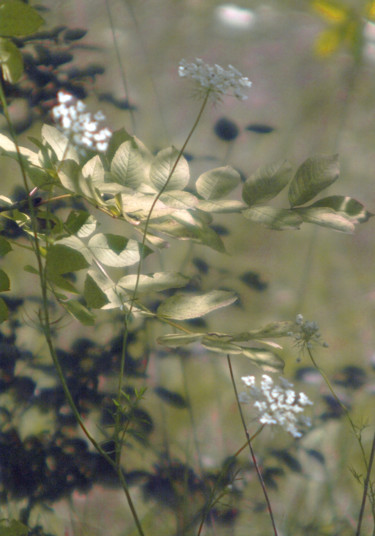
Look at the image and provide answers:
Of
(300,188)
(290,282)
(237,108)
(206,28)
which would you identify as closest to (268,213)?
(300,188)

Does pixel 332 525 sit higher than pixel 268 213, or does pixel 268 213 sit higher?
pixel 268 213

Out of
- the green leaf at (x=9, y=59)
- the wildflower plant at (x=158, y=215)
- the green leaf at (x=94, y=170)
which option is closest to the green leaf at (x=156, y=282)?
the wildflower plant at (x=158, y=215)

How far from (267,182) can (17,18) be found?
0.28 m

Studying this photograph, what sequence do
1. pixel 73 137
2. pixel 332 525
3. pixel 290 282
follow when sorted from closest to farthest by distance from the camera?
pixel 73 137 → pixel 332 525 → pixel 290 282

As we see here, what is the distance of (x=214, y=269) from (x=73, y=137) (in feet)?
1.04

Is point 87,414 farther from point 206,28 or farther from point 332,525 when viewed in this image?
point 206,28

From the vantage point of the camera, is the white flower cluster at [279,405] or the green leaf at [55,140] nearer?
the white flower cluster at [279,405]

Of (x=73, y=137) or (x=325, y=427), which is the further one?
(x=325, y=427)

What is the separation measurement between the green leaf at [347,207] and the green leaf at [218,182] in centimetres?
9

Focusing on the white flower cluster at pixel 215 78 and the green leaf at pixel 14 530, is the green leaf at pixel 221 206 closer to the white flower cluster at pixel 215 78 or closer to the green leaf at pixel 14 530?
the white flower cluster at pixel 215 78

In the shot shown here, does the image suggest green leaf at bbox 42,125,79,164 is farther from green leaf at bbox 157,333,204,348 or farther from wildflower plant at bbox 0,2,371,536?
green leaf at bbox 157,333,204,348

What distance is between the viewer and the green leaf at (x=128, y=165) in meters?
0.52

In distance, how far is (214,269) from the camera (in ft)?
2.31

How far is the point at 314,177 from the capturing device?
514 mm
